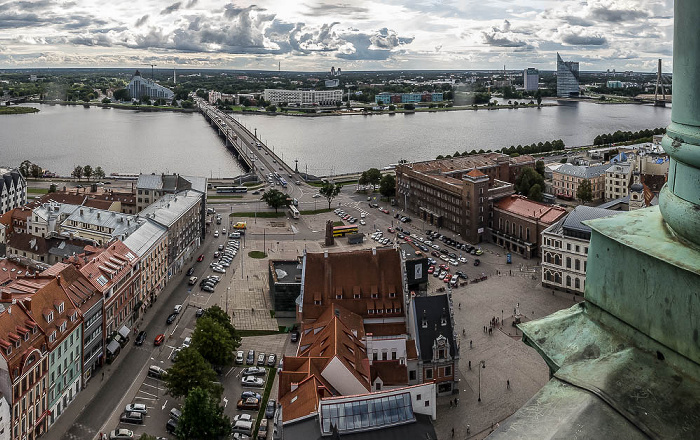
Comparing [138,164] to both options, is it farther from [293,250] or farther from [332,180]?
[293,250]

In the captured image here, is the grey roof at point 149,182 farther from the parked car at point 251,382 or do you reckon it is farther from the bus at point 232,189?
the parked car at point 251,382

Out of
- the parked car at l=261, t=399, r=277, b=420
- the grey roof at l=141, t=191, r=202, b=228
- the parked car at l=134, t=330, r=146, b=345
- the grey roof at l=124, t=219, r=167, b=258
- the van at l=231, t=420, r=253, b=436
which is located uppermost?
the grey roof at l=141, t=191, r=202, b=228

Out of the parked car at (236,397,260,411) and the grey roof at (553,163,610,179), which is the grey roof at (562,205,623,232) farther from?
the parked car at (236,397,260,411)

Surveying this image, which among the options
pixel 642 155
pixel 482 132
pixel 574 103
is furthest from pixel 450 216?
pixel 574 103

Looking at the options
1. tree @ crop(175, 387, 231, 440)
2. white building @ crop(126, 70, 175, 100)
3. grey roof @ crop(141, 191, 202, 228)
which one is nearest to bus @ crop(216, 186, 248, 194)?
grey roof @ crop(141, 191, 202, 228)

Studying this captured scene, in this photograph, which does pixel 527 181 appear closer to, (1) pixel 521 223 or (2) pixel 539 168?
(2) pixel 539 168

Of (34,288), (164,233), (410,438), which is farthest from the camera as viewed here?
(164,233)
